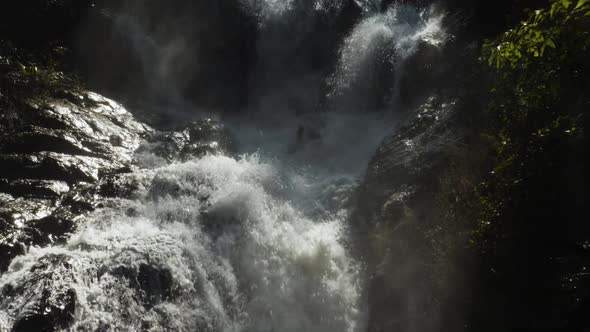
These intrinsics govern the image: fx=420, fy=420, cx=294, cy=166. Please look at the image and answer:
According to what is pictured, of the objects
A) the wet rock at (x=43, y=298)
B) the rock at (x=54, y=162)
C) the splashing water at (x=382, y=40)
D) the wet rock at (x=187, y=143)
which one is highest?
the splashing water at (x=382, y=40)

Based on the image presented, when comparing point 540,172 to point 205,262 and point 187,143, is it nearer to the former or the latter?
point 205,262

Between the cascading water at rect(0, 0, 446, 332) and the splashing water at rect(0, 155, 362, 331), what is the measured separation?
0.08 feet

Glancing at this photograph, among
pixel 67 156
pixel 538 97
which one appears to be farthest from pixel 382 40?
pixel 538 97

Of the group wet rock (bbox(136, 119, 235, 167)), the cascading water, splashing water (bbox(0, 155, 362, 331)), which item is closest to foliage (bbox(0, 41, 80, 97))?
wet rock (bbox(136, 119, 235, 167))

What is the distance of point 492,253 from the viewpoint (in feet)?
20.3

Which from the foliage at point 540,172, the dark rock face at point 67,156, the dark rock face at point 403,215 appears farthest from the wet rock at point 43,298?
the foliage at point 540,172

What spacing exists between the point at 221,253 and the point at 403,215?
4321mm

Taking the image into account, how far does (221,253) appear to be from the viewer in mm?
9633

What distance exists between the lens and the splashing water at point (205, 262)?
741 centimetres

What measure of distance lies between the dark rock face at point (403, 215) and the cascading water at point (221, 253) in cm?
68

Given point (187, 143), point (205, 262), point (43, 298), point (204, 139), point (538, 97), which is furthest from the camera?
point (204, 139)

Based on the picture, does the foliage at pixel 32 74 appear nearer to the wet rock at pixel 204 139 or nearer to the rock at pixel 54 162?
the rock at pixel 54 162

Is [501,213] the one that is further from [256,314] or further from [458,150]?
[256,314]

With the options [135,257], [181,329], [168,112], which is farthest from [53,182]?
[168,112]
